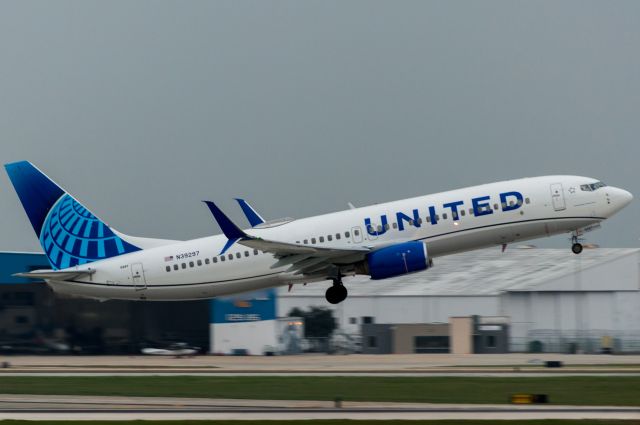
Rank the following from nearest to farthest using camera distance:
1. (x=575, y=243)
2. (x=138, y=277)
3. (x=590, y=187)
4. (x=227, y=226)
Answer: (x=227, y=226)
(x=590, y=187)
(x=575, y=243)
(x=138, y=277)

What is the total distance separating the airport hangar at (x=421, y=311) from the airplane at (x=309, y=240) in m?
4.68

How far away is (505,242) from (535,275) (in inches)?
2263

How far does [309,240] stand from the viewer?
46781 mm

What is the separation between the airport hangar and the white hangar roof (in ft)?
0.38

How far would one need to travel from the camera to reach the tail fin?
164ft

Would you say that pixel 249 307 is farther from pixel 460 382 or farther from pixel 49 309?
pixel 460 382

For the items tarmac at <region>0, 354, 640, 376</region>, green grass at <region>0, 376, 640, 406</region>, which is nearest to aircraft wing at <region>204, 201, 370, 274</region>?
green grass at <region>0, 376, 640, 406</region>

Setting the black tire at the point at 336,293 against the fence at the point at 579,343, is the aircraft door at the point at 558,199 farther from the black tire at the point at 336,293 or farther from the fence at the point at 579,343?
the fence at the point at 579,343

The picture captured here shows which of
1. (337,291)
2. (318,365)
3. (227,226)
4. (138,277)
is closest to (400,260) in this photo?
(337,291)

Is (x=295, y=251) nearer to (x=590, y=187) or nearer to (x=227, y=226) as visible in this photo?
(x=227, y=226)

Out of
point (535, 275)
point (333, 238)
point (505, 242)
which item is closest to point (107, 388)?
point (333, 238)

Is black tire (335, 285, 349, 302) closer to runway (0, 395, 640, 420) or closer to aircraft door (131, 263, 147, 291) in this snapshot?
runway (0, 395, 640, 420)

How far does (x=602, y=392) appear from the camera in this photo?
4253 cm

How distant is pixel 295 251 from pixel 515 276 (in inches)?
2477
